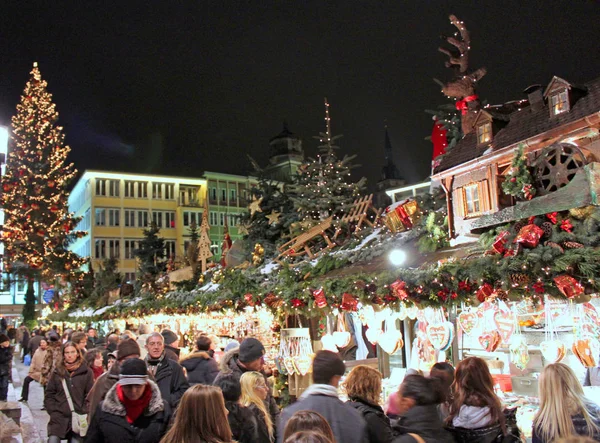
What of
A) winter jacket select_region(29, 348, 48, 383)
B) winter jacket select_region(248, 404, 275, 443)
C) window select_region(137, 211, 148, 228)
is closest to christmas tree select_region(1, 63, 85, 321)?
window select_region(137, 211, 148, 228)

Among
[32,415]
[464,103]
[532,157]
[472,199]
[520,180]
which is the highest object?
[464,103]

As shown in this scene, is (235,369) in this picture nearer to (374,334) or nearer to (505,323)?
(505,323)

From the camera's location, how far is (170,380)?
6.00 m

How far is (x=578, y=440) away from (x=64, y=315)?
44168 mm

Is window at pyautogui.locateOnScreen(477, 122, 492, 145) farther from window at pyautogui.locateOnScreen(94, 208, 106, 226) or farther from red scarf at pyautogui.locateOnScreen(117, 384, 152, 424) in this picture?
window at pyautogui.locateOnScreen(94, 208, 106, 226)

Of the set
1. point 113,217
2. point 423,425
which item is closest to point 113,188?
point 113,217

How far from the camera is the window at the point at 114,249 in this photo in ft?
199

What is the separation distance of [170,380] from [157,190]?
59.1 meters

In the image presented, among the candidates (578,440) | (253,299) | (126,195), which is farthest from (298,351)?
(126,195)

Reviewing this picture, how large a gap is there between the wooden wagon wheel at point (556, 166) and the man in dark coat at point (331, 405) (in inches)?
167

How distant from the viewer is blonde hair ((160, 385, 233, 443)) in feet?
11.3

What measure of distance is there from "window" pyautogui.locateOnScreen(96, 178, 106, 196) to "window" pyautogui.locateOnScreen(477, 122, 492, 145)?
181ft

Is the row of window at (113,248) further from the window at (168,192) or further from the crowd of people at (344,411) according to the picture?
the crowd of people at (344,411)

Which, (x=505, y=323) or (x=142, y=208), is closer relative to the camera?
(x=505, y=323)
